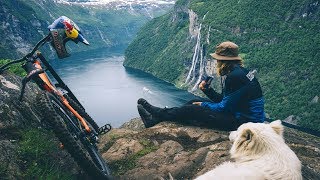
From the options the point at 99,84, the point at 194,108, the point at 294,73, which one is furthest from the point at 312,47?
the point at 194,108

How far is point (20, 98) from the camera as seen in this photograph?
8328mm

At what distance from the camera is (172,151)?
8336 millimetres

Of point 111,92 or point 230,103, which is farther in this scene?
point 111,92

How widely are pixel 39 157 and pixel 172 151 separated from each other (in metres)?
2.61

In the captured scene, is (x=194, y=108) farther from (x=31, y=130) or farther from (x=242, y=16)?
(x=242, y=16)

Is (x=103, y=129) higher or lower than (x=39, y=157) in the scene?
lower

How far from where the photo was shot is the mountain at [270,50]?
128250 millimetres

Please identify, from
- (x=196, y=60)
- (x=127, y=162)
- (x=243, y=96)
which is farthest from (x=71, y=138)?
(x=196, y=60)

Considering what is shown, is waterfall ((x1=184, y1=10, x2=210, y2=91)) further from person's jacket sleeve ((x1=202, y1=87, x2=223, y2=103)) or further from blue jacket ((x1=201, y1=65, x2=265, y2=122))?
blue jacket ((x1=201, y1=65, x2=265, y2=122))

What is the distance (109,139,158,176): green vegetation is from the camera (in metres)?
7.88

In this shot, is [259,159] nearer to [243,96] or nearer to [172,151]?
[172,151]

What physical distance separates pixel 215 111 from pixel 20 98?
4.27 meters

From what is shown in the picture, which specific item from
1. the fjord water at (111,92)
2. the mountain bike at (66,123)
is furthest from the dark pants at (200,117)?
the fjord water at (111,92)

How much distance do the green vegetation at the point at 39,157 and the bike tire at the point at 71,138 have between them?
505 mm
